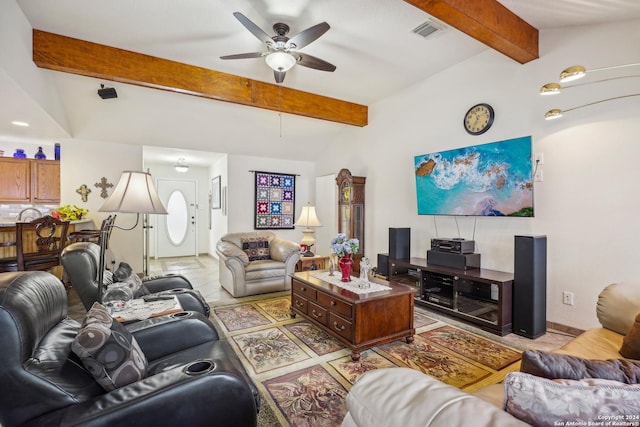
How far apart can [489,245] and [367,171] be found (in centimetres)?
238

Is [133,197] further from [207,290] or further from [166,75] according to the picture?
[207,290]

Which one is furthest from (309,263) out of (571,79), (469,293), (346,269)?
(571,79)

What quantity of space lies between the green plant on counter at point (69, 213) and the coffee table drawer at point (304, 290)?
3.56 metres

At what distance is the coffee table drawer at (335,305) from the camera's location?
2.47 m

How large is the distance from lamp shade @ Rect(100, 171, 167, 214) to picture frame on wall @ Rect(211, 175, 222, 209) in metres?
4.63

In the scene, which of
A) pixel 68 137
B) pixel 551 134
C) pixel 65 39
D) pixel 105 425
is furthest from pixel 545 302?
pixel 68 137

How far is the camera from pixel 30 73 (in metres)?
2.95

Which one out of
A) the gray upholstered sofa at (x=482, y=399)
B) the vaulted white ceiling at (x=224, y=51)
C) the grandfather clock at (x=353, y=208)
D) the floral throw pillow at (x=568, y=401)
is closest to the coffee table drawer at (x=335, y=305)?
the gray upholstered sofa at (x=482, y=399)

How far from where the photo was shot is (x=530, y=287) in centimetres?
283

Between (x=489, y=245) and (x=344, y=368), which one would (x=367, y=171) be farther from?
(x=344, y=368)

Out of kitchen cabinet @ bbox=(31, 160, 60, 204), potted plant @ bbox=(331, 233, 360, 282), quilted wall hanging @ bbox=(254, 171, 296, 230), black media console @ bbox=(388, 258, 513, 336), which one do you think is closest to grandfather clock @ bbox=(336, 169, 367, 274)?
black media console @ bbox=(388, 258, 513, 336)

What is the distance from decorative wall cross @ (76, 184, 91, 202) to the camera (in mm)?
4926

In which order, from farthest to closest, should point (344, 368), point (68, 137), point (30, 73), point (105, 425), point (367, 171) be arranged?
point (367, 171) < point (68, 137) < point (30, 73) < point (344, 368) < point (105, 425)

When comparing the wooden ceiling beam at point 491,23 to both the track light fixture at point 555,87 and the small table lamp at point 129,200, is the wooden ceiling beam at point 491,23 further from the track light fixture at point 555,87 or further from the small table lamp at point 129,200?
the small table lamp at point 129,200
